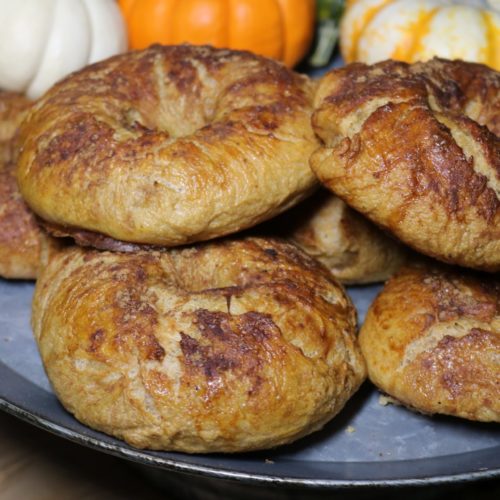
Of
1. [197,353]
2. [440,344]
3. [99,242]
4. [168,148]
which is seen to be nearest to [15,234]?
[99,242]

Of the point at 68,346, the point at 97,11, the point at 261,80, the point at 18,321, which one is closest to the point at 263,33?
the point at 97,11

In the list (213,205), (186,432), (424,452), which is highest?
(213,205)

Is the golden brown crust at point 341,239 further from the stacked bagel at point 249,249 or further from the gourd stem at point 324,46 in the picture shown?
the gourd stem at point 324,46

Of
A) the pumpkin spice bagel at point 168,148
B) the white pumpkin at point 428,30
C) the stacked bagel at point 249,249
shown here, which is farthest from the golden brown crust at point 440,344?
the white pumpkin at point 428,30

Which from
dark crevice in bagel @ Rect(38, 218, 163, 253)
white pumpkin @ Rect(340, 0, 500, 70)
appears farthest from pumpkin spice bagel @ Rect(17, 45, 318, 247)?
white pumpkin @ Rect(340, 0, 500, 70)

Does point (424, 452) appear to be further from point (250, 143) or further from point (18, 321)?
point (18, 321)

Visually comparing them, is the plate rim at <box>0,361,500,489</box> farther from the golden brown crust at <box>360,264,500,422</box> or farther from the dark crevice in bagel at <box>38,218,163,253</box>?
the dark crevice in bagel at <box>38,218,163,253</box>
